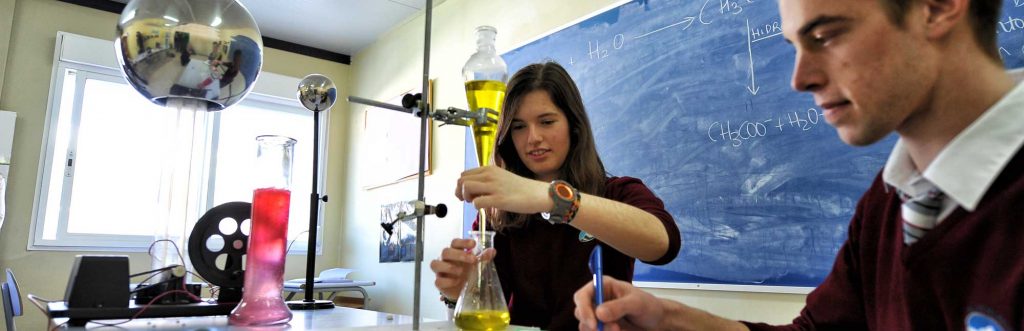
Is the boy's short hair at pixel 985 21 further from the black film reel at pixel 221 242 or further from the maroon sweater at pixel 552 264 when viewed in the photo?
the black film reel at pixel 221 242

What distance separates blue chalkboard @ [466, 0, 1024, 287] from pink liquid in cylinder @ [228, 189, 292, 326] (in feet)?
4.66

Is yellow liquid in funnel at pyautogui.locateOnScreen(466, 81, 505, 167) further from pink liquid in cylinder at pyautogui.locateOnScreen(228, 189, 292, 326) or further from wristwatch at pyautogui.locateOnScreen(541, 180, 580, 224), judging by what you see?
pink liquid in cylinder at pyautogui.locateOnScreen(228, 189, 292, 326)

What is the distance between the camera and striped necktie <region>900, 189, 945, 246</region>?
619 mm

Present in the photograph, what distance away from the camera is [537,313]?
3.98 feet

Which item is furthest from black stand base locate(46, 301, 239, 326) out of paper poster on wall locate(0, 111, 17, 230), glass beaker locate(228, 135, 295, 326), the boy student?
paper poster on wall locate(0, 111, 17, 230)

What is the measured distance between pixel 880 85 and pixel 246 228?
1.10 metres

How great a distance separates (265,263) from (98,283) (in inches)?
11.9

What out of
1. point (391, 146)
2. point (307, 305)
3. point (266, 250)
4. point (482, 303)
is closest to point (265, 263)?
point (266, 250)

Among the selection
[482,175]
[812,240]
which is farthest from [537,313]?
[812,240]

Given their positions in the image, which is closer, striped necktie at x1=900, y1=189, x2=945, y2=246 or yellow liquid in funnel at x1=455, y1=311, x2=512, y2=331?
striped necktie at x1=900, y1=189, x2=945, y2=246

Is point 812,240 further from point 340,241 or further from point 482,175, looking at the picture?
point 340,241

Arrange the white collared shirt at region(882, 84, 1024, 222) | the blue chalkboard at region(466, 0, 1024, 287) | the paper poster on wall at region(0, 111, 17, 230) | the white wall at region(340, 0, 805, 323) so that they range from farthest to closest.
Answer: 1. the paper poster on wall at region(0, 111, 17, 230)
2. the white wall at region(340, 0, 805, 323)
3. the blue chalkboard at region(466, 0, 1024, 287)
4. the white collared shirt at region(882, 84, 1024, 222)

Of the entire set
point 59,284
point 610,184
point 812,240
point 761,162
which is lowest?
point 59,284

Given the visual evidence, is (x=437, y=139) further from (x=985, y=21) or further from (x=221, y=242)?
(x=985, y=21)
